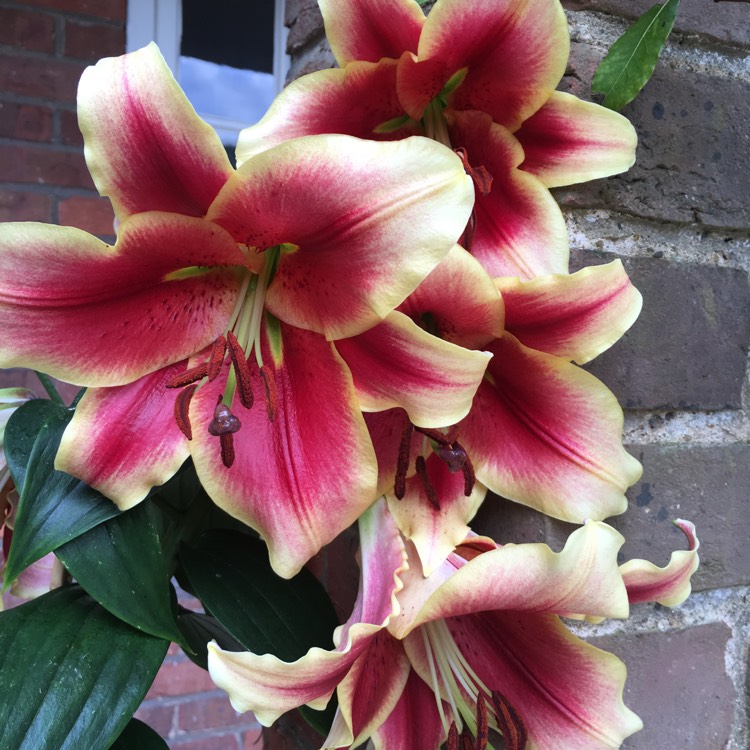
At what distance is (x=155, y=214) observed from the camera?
37cm

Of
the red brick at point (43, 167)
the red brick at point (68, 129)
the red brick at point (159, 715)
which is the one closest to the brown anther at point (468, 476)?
the red brick at point (43, 167)

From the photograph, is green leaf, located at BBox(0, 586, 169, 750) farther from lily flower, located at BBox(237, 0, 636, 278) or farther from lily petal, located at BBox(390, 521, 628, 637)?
lily flower, located at BBox(237, 0, 636, 278)

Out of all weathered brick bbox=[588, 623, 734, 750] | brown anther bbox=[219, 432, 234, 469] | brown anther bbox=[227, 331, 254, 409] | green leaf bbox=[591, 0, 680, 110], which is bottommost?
weathered brick bbox=[588, 623, 734, 750]

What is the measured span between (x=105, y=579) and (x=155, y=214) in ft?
0.66

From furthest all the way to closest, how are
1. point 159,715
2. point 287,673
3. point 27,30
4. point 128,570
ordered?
1. point 159,715
2. point 27,30
3. point 128,570
4. point 287,673

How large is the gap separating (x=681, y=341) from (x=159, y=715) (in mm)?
1664

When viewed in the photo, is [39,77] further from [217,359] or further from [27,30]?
[217,359]

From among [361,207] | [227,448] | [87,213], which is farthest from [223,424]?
[87,213]

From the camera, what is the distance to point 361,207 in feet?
1.11

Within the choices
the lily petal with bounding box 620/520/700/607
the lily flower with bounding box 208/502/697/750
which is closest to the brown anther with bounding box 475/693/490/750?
the lily flower with bounding box 208/502/697/750

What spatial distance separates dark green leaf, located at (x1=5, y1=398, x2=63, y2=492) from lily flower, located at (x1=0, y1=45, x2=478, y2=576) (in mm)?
63

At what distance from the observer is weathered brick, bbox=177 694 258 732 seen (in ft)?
5.94

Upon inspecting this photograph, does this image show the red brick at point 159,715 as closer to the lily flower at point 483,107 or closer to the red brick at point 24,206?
the red brick at point 24,206

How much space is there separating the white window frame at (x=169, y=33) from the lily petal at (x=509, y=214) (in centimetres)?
131
